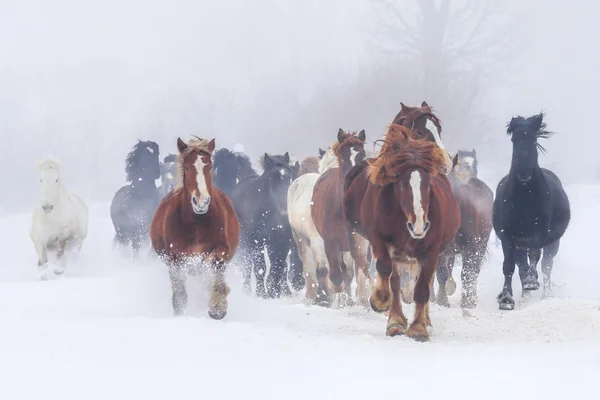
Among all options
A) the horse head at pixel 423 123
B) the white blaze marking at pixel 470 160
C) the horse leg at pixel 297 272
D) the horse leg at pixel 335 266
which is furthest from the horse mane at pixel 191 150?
the white blaze marking at pixel 470 160

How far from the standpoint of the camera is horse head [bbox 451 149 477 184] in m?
11.5

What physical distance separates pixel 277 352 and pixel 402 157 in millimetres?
2082

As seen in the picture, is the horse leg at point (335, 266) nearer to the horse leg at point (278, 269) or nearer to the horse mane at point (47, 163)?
the horse leg at point (278, 269)

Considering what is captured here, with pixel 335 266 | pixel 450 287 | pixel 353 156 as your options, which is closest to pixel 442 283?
pixel 450 287

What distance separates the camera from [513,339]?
7410mm

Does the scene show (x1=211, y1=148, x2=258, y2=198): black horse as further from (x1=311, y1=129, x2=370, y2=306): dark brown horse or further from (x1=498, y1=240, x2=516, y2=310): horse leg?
(x1=498, y1=240, x2=516, y2=310): horse leg

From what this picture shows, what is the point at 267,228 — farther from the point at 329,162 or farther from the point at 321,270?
the point at 321,270

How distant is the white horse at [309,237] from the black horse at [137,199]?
15.1ft

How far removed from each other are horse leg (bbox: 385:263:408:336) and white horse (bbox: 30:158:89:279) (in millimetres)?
8291

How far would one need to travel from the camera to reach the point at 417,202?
6.93m

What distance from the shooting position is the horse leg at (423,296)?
283 inches

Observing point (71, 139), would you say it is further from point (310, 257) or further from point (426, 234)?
point (426, 234)

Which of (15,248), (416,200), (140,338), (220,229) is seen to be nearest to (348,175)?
(220,229)

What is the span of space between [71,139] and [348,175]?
156 feet
